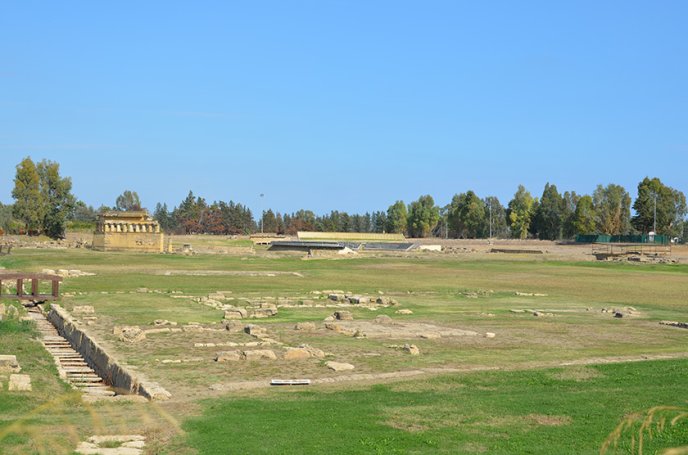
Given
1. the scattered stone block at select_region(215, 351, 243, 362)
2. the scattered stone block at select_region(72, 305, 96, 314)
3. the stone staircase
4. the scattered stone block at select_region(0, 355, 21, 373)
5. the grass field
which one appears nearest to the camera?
the grass field

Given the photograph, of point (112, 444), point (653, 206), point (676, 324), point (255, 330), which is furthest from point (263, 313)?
point (653, 206)

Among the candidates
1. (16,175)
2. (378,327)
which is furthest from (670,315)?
(16,175)

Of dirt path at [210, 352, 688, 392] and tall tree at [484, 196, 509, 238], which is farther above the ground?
tall tree at [484, 196, 509, 238]

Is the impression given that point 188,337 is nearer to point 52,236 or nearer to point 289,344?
point 289,344

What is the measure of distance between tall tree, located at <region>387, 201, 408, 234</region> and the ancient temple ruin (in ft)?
292

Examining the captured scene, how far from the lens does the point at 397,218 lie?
16525cm

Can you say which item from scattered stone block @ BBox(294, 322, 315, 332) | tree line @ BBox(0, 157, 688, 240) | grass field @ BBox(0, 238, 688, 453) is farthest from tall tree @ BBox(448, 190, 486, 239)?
scattered stone block @ BBox(294, 322, 315, 332)

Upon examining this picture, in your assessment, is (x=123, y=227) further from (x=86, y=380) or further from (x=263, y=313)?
(x=86, y=380)

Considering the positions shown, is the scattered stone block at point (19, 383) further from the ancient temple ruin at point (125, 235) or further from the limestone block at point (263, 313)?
the ancient temple ruin at point (125, 235)

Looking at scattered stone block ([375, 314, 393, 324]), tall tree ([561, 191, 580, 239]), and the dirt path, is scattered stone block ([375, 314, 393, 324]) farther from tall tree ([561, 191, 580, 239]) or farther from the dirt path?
tall tree ([561, 191, 580, 239])

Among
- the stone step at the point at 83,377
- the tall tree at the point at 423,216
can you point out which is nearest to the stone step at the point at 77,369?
the stone step at the point at 83,377

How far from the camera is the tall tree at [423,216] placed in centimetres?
15675

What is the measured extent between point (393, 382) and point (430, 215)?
142550 mm

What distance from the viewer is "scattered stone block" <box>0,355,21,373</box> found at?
610 inches
